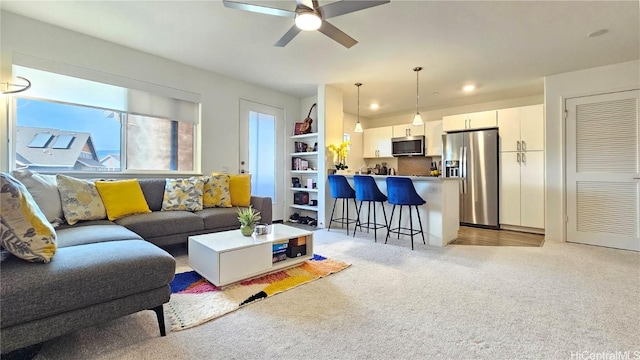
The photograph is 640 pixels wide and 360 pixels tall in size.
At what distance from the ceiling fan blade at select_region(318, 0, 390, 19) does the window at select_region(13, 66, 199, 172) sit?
2.71 metres

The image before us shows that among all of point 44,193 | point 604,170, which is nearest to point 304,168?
point 44,193

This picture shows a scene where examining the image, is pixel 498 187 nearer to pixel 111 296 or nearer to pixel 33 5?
pixel 111 296

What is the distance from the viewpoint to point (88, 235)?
1971 millimetres

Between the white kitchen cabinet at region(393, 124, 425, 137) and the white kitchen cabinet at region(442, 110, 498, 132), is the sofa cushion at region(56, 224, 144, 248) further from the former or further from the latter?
the white kitchen cabinet at region(393, 124, 425, 137)

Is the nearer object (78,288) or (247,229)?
(78,288)

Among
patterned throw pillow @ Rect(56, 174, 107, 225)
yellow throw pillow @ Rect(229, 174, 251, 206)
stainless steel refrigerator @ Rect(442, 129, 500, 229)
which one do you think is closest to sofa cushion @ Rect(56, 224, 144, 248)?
patterned throw pillow @ Rect(56, 174, 107, 225)

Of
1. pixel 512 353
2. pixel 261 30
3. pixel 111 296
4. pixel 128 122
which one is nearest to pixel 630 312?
pixel 512 353

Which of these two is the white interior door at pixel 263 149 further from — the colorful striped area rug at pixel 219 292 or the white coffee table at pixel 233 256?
the colorful striped area rug at pixel 219 292

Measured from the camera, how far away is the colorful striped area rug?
1762 millimetres

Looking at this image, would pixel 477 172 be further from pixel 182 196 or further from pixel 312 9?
pixel 182 196

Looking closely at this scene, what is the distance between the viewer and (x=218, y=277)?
207cm

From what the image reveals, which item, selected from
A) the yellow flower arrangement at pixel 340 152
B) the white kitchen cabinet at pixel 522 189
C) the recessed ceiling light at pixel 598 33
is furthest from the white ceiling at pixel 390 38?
the white kitchen cabinet at pixel 522 189

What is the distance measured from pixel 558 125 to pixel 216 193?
479 cm

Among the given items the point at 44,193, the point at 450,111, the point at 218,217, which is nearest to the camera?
the point at 44,193
